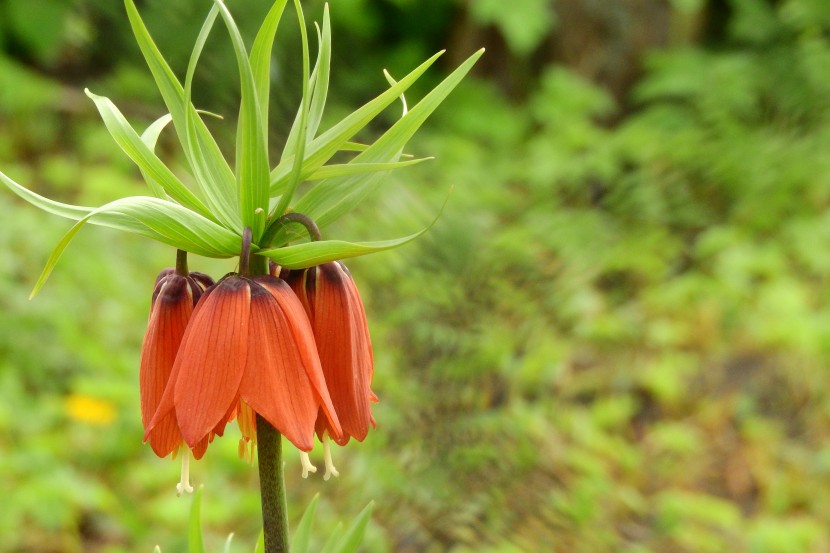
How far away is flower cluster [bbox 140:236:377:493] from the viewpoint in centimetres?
66

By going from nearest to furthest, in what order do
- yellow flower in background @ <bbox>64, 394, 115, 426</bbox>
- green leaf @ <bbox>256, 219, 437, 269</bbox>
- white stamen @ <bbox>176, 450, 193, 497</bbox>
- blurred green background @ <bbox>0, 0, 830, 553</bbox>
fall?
green leaf @ <bbox>256, 219, 437, 269</bbox> → white stamen @ <bbox>176, 450, 193, 497</bbox> → blurred green background @ <bbox>0, 0, 830, 553</bbox> → yellow flower in background @ <bbox>64, 394, 115, 426</bbox>

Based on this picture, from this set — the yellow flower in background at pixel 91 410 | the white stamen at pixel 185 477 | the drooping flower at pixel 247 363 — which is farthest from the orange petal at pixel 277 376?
the yellow flower in background at pixel 91 410

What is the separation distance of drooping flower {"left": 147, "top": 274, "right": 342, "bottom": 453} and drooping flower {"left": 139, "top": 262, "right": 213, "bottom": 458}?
3 centimetres

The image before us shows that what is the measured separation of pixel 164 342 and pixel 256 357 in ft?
0.27

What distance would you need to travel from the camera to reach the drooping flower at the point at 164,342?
0.70 metres

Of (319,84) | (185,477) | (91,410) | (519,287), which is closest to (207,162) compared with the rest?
(319,84)

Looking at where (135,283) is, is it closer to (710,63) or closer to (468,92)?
(468,92)

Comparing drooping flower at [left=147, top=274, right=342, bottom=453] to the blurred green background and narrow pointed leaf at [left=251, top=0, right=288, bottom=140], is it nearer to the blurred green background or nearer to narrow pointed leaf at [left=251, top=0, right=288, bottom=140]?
narrow pointed leaf at [left=251, top=0, right=288, bottom=140]

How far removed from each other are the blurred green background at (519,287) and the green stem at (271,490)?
1.26m


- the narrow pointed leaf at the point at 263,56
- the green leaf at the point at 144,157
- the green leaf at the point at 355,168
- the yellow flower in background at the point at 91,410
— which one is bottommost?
the green leaf at the point at 144,157

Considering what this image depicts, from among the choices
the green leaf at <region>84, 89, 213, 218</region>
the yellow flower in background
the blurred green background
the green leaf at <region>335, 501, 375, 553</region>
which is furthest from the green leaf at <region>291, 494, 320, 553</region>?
the yellow flower in background

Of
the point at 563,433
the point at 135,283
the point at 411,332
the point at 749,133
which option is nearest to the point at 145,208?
the point at 411,332

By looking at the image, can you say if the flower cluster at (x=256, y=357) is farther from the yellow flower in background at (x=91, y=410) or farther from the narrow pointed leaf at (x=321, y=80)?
the yellow flower in background at (x=91, y=410)

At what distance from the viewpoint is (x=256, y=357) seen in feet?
2.19
